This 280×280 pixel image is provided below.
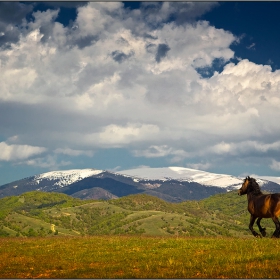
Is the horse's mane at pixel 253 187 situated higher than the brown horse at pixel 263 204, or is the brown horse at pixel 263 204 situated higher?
the horse's mane at pixel 253 187

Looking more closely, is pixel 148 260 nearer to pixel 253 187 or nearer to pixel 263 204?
pixel 263 204

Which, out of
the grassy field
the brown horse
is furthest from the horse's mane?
the grassy field

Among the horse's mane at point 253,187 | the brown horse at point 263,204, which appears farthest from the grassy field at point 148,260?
the horse's mane at point 253,187

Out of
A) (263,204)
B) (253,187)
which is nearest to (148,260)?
(263,204)

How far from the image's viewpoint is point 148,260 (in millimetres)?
23094

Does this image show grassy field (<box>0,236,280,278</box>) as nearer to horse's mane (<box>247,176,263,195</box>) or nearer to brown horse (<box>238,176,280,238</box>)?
brown horse (<box>238,176,280,238</box>)

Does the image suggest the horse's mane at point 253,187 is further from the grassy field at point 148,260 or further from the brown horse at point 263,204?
the grassy field at point 148,260

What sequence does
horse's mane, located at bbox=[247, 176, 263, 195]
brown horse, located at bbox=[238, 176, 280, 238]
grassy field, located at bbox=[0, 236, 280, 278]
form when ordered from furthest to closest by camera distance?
horse's mane, located at bbox=[247, 176, 263, 195]
brown horse, located at bbox=[238, 176, 280, 238]
grassy field, located at bbox=[0, 236, 280, 278]

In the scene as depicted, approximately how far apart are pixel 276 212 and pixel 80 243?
48.9 ft

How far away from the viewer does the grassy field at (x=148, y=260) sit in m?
19.8

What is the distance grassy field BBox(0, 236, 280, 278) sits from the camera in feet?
65.0

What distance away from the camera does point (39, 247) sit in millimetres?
30969

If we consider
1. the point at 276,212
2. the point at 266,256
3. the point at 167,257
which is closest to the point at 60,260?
the point at 167,257

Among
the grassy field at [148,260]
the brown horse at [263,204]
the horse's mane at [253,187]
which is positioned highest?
the horse's mane at [253,187]
